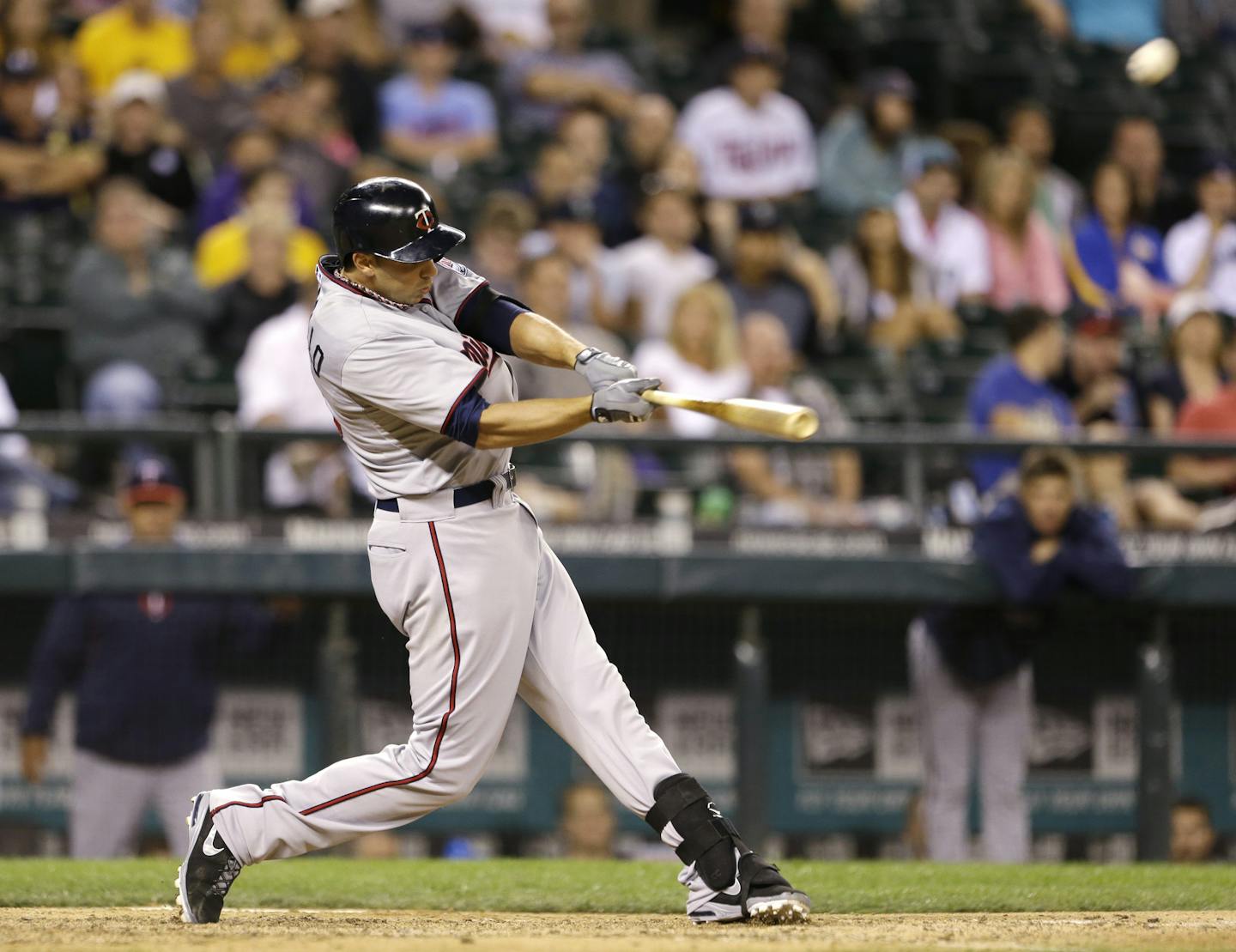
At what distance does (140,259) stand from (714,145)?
130 inches

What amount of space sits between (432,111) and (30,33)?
1987mm

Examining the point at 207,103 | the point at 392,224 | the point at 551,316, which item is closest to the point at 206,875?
the point at 392,224

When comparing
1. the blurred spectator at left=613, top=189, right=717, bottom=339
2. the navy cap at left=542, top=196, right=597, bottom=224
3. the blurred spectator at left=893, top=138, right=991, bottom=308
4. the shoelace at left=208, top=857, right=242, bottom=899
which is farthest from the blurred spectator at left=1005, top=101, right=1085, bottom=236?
the shoelace at left=208, top=857, right=242, bottom=899

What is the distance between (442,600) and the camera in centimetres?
420

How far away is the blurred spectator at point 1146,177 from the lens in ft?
34.7

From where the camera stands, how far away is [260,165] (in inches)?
349

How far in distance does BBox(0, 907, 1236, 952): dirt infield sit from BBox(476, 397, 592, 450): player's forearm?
1027 millimetres

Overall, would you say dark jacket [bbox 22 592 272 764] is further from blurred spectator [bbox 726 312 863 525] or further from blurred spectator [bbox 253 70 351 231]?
blurred spectator [bbox 253 70 351 231]

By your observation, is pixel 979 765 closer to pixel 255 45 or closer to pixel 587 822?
pixel 587 822

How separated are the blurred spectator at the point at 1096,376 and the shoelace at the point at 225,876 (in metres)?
4.84

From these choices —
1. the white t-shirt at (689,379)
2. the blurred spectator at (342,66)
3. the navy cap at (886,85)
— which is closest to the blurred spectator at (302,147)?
the blurred spectator at (342,66)

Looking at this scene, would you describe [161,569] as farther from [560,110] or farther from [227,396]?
[560,110]

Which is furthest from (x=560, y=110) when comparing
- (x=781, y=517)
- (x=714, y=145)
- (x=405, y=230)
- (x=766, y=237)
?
(x=405, y=230)

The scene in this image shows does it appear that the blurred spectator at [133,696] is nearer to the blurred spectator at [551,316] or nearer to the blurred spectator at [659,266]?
the blurred spectator at [551,316]
